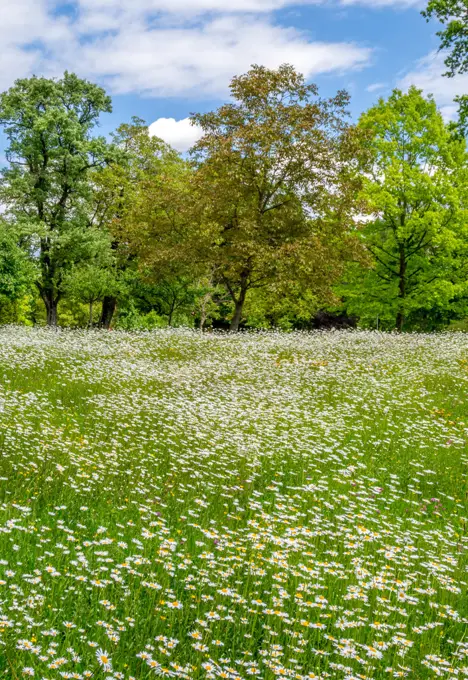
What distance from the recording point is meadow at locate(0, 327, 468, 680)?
3529 mm

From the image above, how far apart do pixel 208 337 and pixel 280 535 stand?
15613 millimetres

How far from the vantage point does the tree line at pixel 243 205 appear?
1011 inches

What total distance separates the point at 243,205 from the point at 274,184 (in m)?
1.89

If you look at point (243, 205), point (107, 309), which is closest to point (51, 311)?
point (107, 309)

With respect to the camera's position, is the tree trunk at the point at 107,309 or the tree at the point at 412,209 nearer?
the tree at the point at 412,209

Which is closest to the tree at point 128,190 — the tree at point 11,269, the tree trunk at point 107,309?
the tree trunk at point 107,309

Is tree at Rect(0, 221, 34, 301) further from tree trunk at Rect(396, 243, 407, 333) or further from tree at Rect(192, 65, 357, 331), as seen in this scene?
tree trunk at Rect(396, 243, 407, 333)

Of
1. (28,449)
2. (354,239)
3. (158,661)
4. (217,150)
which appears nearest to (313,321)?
(354,239)

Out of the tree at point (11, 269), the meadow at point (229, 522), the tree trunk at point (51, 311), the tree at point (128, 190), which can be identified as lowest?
the meadow at point (229, 522)

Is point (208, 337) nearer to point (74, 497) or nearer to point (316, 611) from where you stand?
point (74, 497)

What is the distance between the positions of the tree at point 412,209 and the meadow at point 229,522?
17.4 meters

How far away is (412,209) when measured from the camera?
31.6 metres

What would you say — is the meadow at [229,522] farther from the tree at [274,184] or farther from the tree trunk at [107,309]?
the tree trunk at [107,309]

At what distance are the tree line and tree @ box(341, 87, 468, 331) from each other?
0.08 metres
